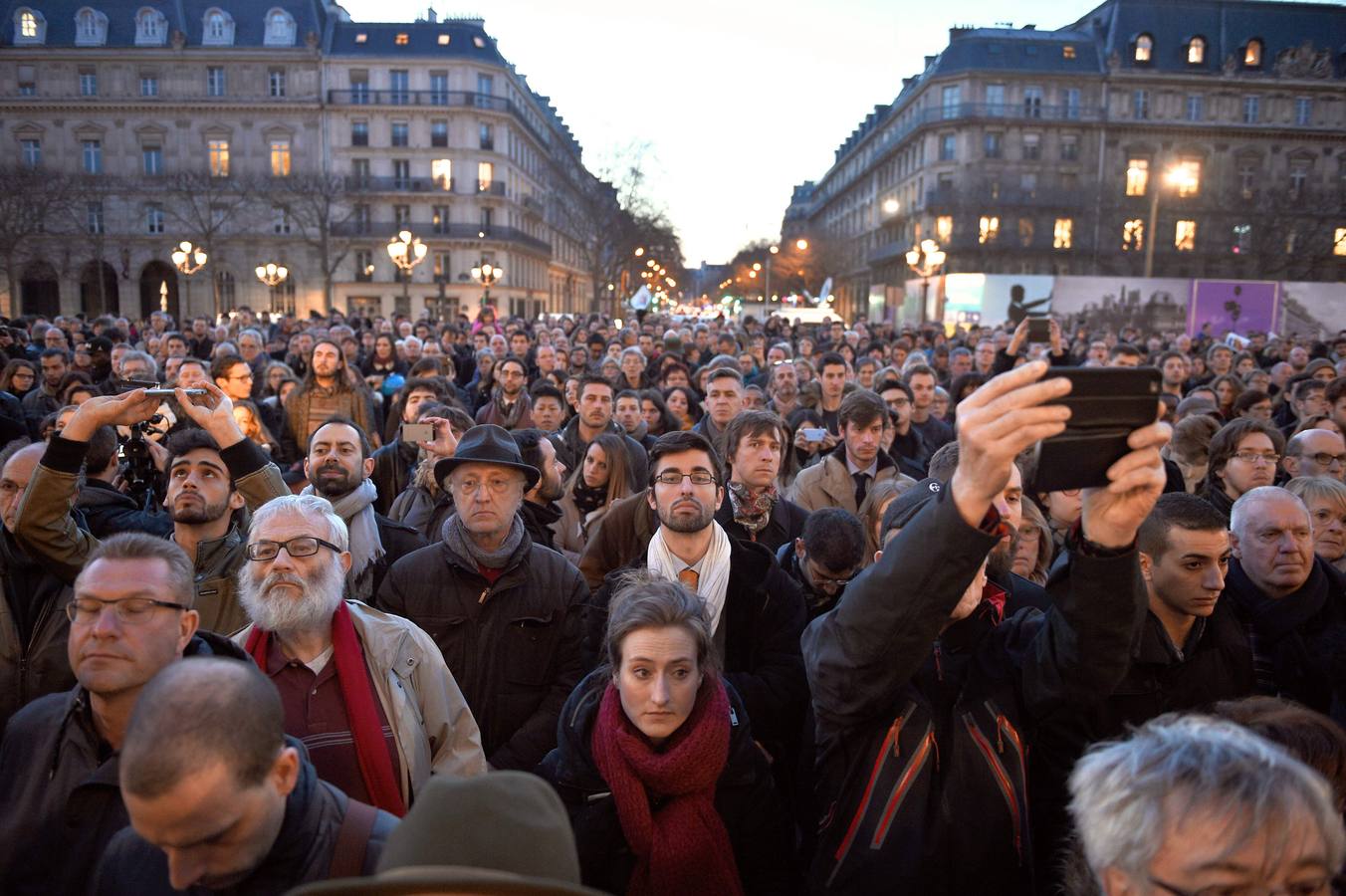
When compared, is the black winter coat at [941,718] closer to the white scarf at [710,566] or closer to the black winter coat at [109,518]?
the white scarf at [710,566]

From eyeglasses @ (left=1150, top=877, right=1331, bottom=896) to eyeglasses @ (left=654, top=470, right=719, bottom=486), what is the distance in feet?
7.74

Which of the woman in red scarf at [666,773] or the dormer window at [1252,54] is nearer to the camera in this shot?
the woman in red scarf at [666,773]

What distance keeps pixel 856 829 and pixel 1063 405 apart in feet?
4.09

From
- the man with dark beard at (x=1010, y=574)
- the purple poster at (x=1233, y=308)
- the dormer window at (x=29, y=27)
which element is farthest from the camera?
the dormer window at (x=29, y=27)

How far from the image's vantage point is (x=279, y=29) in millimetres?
54875

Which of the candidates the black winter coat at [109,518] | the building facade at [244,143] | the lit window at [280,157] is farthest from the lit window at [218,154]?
the black winter coat at [109,518]

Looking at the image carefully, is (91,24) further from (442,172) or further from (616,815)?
(616,815)

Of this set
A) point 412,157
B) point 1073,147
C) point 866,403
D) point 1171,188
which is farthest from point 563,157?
point 866,403

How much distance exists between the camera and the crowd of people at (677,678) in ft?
5.98

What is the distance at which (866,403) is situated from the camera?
6.04 m

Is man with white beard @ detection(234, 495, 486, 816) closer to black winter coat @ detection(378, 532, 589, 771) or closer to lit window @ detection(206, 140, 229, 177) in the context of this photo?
black winter coat @ detection(378, 532, 589, 771)

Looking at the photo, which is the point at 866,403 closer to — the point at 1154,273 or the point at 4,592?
the point at 4,592

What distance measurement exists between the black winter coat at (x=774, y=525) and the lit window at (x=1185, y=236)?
2319 inches

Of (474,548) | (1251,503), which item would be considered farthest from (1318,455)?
(474,548)
